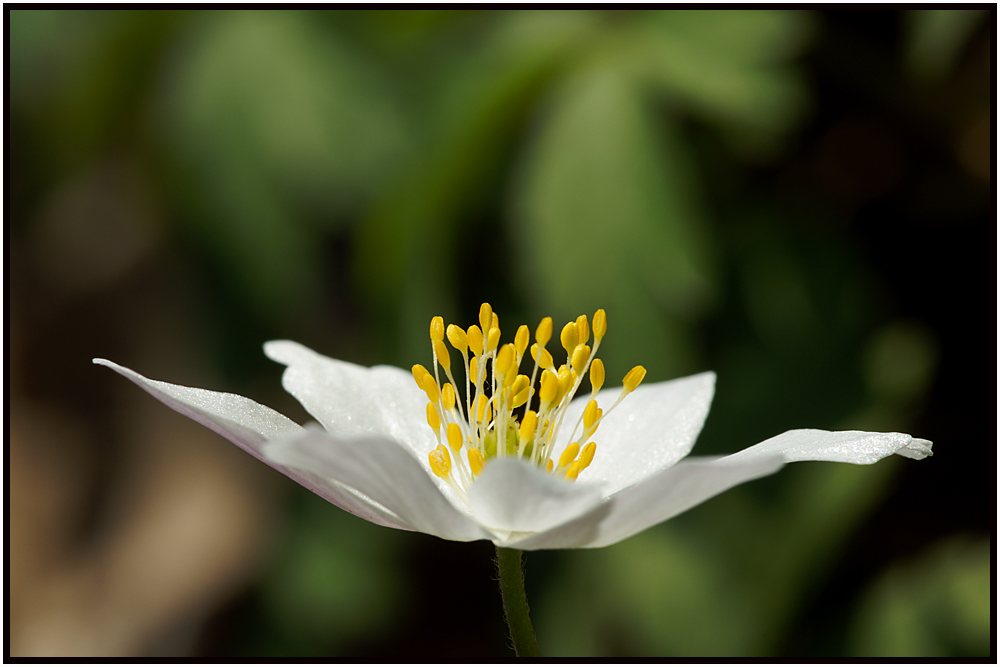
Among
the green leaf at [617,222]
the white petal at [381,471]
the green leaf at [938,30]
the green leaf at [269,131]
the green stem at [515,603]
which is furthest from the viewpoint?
the green leaf at [269,131]

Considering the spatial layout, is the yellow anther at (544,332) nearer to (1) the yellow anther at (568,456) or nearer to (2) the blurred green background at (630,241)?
(1) the yellow anther at (568,456)

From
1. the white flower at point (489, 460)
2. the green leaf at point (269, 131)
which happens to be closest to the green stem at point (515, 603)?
the white flower at point (489, 460)

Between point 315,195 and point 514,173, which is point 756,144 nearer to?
point 514,173

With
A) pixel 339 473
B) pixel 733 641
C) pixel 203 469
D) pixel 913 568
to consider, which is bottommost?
pixel 733 641

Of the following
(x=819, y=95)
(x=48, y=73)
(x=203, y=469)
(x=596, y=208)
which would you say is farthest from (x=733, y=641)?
(x=48, y=73)

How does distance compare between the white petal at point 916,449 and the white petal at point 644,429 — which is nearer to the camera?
the white petal at point 916,449

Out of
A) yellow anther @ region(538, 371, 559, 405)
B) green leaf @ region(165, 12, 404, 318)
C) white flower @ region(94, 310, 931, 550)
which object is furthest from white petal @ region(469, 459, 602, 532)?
green leaf @ region(165, 12, 404, 318)
